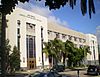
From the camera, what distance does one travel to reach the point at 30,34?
236ft

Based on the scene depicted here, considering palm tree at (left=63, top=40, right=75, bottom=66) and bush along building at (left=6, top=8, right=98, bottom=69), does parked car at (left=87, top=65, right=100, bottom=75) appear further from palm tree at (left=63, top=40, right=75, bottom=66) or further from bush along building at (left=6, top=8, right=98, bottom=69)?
palm tree at (left=63, top=40, right=75, bottom=66)

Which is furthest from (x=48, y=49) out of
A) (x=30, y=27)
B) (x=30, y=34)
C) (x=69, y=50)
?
(x=69, y=50)

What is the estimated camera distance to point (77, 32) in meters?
107

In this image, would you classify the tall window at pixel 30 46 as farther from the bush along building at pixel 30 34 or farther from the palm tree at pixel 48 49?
the palm tree at pixel 48 49

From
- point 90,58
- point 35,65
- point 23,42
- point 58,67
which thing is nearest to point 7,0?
point 58,67

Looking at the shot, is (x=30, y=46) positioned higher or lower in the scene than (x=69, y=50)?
higher

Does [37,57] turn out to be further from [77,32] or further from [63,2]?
[63,2]

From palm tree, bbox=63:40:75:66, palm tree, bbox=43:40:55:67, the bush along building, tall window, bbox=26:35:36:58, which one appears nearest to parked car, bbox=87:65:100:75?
the bush along building

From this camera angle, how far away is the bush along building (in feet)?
214

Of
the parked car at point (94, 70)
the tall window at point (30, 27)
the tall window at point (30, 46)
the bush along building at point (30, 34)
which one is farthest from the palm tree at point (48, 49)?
Result: the parked car at point (94, 70)

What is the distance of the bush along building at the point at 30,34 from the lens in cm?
6518

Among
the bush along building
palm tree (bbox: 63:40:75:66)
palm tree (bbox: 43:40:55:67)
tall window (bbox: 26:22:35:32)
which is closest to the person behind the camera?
the bush along building

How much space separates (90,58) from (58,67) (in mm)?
Result: 56821

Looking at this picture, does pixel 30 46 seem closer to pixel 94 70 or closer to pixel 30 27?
pixel 30 27
